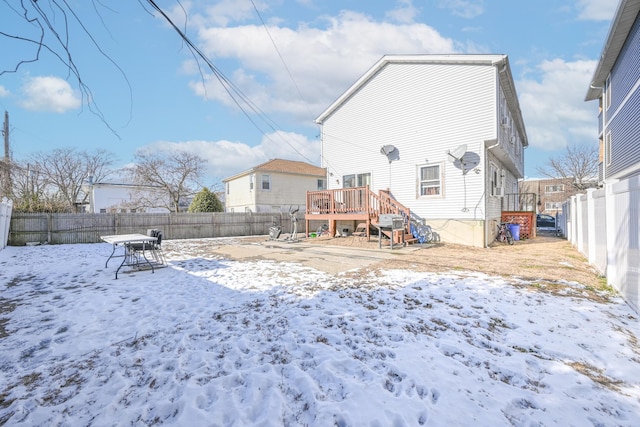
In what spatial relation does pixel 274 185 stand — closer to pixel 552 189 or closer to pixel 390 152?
pixel 390 152

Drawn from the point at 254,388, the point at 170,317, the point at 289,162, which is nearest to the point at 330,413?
the point at 254,388

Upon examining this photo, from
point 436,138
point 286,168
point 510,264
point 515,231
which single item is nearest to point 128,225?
point 286,168

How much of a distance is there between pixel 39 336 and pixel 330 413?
3.46 metres

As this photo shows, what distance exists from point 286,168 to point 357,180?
12.2m

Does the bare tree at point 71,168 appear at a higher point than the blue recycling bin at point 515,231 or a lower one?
higher

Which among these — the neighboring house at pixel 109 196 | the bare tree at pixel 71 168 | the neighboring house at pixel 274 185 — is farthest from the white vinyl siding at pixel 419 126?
the bare tree at pixel 71 168

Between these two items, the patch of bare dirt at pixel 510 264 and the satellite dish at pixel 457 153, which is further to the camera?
the satellite dish at pixel 457 153

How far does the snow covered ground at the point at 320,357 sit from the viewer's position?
2.01 m

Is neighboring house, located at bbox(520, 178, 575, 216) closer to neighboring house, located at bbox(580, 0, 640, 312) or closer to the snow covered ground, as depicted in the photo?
neighboring house, located at bbox(580, 0, 640, 312)

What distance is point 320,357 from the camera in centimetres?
272

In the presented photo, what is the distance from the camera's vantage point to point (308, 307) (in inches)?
161

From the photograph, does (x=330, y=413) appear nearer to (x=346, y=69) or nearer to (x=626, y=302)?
(x=626, y=302)

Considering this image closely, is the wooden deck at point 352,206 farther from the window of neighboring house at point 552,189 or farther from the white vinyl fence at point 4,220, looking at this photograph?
the window of neighboring house at point 552,189

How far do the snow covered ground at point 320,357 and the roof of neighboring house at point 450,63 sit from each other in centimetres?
840
